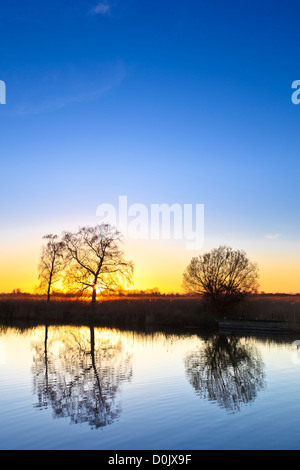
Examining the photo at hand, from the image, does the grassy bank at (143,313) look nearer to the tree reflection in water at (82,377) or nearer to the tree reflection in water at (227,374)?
the tree reflection in water at (82,377)

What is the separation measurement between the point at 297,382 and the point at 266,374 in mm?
2078

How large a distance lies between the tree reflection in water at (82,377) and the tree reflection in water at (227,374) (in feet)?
11.6

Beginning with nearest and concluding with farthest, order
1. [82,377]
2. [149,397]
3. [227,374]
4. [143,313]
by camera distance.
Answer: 1. [149,397]
2. [82,377]
3. [227,374]
4. [143,313]

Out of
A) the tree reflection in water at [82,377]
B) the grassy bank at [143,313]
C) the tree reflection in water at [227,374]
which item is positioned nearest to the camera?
the tree reflection in water at [82,377]

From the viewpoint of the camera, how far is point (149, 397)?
618 inches

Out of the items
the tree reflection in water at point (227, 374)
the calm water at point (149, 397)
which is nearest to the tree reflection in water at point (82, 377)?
the calm water at point (149, 397)

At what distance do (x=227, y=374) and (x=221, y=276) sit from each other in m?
33.1

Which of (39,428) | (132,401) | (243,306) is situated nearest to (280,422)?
(132,401)

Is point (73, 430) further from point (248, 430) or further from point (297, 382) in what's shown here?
point (297, 382)

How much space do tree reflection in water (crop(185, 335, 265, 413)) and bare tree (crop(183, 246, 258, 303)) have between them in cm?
2039

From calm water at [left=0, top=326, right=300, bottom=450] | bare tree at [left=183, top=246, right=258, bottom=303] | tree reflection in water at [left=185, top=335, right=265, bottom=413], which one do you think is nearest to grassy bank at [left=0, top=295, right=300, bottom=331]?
bare tree at [left=183, top=246, right=258, bottom=303]

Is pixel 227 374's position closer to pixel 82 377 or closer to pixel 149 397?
pixel 149 397

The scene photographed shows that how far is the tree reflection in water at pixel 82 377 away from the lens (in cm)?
1379

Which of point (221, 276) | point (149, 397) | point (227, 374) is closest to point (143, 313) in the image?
point (221, 276)
